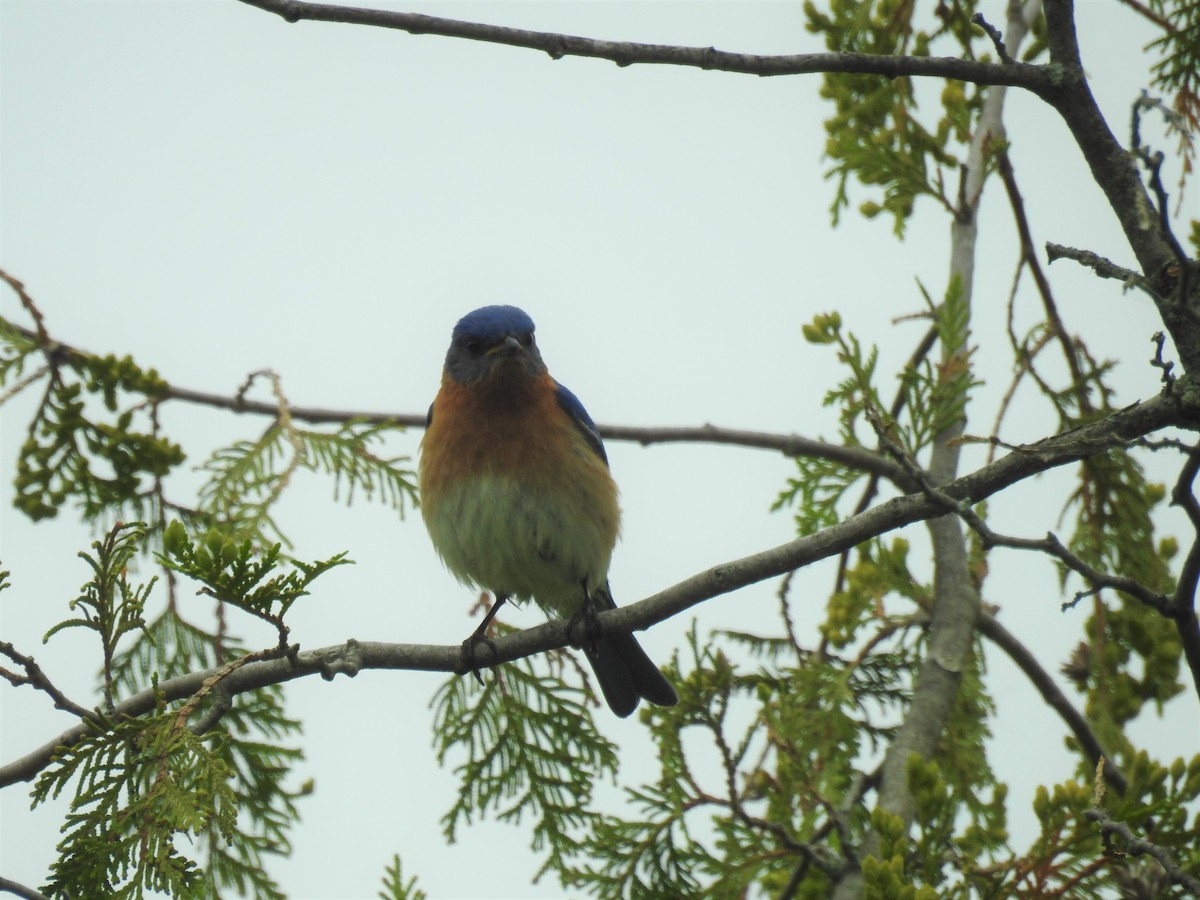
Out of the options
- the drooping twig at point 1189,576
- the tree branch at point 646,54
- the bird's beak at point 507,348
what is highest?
the bird's beak at point 507,348

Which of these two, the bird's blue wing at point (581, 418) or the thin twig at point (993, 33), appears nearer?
the thin twig at point (993, 33)

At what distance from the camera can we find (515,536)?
5.60 meters

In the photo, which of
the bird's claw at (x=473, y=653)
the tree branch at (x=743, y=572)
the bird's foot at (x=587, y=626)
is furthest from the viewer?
the bird's foot at (x=587, y=626)

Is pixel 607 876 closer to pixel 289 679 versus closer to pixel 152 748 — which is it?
pixel 289 679

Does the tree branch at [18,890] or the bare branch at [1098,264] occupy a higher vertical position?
the bare branch at [1098,264]

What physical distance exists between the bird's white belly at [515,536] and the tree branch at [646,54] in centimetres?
273

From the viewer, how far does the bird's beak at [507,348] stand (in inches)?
237

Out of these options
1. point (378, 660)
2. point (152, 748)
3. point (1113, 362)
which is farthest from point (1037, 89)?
point (1113, 362)

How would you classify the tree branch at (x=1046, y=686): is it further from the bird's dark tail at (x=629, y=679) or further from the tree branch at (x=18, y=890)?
the tree branch at (x=18, y=890)

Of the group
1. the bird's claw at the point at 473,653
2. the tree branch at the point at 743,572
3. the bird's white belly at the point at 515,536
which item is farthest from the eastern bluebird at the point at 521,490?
the tree branch at the point at 743,572

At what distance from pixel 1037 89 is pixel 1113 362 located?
314 centimetres

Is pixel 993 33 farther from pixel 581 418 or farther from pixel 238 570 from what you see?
pixel 581 418

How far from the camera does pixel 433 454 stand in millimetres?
5941

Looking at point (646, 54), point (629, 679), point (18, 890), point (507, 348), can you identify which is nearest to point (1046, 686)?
point (629, 679)
